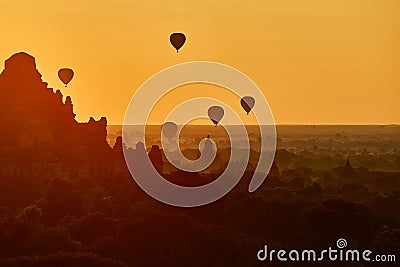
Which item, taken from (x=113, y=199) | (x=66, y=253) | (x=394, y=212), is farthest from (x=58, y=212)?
(x=394, y=212)

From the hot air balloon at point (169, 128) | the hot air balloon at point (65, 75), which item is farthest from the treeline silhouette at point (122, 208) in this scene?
the hot air balloon at point (169, 128)

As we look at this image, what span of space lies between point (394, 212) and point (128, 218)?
25.3 metres

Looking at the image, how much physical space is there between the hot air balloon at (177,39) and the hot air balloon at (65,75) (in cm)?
1664

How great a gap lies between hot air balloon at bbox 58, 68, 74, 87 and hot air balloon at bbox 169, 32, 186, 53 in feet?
54.6

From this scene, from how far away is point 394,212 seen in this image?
79.5m

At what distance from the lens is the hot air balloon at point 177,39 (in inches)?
2901

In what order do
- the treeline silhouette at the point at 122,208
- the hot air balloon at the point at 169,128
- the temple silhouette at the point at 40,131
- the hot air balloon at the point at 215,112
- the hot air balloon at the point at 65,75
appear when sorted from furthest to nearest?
the hot air balloon at the point at 169,128 < the hot air balloon at the point at 215,112 < the temple silhouette at the point at 40,131 < the hot air balloon at the point at 65,75 < the treeline silhouette at the point at 122,208

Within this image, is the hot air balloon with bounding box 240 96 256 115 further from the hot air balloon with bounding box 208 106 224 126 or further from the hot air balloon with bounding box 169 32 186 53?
the hot air balloon with bounding box 169 32 186 53

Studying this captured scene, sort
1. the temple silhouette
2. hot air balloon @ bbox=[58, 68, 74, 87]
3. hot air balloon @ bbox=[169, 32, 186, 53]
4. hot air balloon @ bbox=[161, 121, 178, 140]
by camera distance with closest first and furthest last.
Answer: hot air balloon @ bbox=[169, 32, 186, 53], hot air balloon @ bbox=[58, 68, 74, 87], the temple silhouette, hot air balloon @ bbox=[161, 121, 178, 140]

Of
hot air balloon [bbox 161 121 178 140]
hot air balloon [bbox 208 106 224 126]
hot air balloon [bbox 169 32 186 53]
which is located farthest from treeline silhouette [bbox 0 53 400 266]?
hot air balloon [bbox 161 121 178 140]

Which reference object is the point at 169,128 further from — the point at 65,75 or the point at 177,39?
the point at 177,39

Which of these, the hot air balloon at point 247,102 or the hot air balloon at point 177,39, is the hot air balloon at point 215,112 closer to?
the hot air balloon at point 247,102

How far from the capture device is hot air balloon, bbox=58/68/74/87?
3455 inches

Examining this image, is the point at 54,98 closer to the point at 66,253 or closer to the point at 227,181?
the point at 227,181
